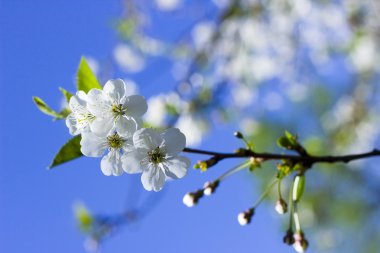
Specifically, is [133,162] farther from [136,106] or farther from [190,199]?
[190,199]

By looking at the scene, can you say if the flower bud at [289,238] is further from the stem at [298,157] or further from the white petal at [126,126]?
the white petal at [126,126]

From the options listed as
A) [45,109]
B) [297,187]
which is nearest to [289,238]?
[297,187]

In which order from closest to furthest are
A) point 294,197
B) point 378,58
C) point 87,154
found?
point 87,154
point 294,197
point 378,58

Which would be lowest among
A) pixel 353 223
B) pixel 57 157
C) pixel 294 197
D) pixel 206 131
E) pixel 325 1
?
pixel 294 197

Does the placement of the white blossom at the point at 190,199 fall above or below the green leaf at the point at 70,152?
below

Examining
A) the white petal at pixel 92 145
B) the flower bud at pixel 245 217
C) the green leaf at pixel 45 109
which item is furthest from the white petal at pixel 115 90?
the flower bud at pixel 245 217

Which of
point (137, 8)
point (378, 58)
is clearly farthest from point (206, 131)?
point (378, 58)

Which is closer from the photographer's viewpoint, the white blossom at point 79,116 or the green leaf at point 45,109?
the white blossom at point 79,116

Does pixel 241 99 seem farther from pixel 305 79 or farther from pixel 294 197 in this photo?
pixel 294 197
